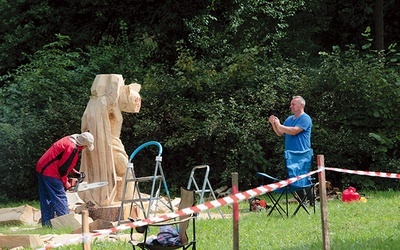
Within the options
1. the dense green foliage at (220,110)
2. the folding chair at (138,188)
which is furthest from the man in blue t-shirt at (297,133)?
the dense green foliage at (220,110)

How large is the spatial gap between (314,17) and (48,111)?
9398 millimetres

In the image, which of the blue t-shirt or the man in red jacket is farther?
the blue t-shirt

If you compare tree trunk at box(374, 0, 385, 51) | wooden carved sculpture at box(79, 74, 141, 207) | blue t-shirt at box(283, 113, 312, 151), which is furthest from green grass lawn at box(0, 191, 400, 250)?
tree trunk at box(374, 0, 385, 51)

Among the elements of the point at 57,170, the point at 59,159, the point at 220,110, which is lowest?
the point at 57,170

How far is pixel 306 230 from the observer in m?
10.3

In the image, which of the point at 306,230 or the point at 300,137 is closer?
the point at 306,230

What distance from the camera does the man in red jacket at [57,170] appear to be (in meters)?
12.4

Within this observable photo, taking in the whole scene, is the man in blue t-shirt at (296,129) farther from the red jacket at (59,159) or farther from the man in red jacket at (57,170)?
the red jacket at (59,159)

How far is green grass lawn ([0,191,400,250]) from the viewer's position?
29.9 ft

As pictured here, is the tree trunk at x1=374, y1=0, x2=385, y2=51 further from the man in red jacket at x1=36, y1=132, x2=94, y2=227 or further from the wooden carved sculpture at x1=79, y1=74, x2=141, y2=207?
the man in red jacket at x1=36, y1=132, x2=94, y2=227

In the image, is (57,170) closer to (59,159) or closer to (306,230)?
(59,159)

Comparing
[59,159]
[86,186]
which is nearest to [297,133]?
[86,186]

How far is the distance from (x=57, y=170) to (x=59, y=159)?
186 millimetres

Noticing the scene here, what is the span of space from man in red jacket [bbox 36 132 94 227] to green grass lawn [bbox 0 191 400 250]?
0.41m
